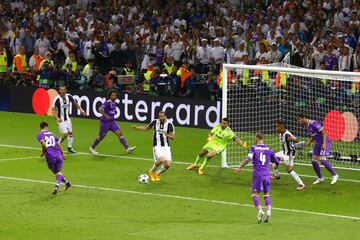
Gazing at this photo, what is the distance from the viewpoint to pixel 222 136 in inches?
1121

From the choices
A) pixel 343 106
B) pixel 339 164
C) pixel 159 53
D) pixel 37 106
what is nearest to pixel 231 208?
pixel 339 164

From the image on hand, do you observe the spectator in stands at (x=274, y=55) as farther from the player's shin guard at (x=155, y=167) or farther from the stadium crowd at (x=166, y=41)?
the player's shin guard at (x=155, y=167)

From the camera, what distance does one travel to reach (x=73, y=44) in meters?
44.0

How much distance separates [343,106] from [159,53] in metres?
10.6

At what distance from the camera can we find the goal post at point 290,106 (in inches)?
1217

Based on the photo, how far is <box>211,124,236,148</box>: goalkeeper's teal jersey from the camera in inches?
1118

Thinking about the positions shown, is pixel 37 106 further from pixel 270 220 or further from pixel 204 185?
pixel 270 220

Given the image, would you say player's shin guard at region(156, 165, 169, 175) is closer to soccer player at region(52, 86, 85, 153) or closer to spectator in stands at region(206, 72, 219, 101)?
soccer player at region(52, 86, 85, 153)

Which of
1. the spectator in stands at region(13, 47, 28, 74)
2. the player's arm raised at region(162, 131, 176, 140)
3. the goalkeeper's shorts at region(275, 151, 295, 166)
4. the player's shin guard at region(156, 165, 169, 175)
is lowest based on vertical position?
the player's shin guard at region(156, 165, 169, 175)

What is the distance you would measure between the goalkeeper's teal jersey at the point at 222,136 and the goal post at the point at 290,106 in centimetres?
186

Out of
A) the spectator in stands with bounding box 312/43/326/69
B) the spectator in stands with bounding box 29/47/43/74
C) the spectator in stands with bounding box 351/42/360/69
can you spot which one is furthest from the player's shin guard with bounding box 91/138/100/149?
the spectator in stands with bounding box 29/47/43/74

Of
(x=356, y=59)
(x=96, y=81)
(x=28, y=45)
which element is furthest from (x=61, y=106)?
(x=28, y=45)

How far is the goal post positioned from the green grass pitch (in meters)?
1.54

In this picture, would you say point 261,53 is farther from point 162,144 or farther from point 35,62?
point 162,144
